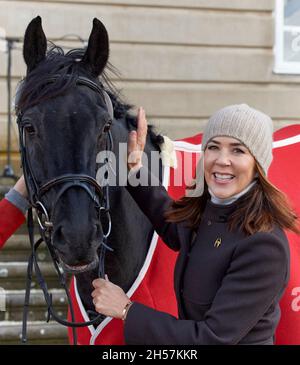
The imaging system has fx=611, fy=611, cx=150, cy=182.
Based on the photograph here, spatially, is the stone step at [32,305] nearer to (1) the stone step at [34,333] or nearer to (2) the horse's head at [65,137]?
(1) the stone step at [34,333]

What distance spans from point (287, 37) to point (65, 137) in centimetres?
518

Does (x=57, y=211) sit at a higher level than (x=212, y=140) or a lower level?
lower

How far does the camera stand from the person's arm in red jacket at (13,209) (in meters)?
2.47

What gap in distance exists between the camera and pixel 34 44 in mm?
2297

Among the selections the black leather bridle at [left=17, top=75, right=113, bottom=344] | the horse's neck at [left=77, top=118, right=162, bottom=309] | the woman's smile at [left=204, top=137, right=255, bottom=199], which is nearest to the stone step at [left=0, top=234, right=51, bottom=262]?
the horse's neck at [left=77, top=118, right=162, bottom=309]

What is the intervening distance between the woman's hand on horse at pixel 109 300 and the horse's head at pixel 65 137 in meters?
0.11

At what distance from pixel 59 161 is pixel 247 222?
690mm

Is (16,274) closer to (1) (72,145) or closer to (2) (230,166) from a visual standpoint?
(1) (72,145)

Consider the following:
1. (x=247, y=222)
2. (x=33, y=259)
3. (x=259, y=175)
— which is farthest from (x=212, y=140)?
(x=33, y=259)

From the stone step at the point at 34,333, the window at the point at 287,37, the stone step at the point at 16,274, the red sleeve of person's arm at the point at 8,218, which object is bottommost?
the stone step at the point at 34,333

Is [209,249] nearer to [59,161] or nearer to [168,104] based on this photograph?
[59,161]

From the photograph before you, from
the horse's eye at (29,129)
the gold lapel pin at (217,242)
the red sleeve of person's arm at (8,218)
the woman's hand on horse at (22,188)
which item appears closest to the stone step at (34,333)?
the red sleeve of person's arm at (8,218)

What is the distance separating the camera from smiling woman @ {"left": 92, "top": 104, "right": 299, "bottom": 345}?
171 cm

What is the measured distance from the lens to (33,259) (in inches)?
97.7
